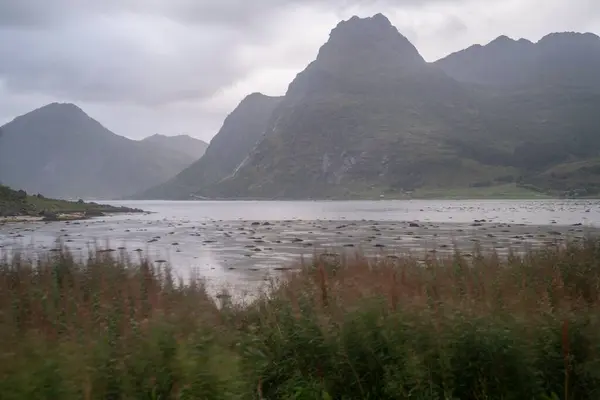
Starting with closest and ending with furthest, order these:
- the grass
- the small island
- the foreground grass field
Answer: the foreground grass field < the small island < the grass

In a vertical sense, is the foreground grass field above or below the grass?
below

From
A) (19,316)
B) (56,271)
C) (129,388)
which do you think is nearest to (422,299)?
(129,388)

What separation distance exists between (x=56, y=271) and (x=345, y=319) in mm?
11526

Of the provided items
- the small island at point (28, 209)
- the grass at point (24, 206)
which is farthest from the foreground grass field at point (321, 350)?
the grass at point (24, 206)

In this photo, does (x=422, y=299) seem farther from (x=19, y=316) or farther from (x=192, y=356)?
(x=19, y=316)

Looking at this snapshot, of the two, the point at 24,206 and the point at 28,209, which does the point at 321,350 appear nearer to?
the point at 28,209

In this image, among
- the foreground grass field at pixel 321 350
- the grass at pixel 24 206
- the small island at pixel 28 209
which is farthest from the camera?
the grass at pixel 24 206

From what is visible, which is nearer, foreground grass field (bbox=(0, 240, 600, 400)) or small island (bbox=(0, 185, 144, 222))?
foreground grass field (bbox=(0, 240, 600, 400))

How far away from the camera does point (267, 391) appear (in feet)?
30.6

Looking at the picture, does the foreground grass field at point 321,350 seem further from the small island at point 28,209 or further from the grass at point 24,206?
the grass at point 24,206

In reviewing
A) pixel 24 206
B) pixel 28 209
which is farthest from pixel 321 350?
pixel 24 206

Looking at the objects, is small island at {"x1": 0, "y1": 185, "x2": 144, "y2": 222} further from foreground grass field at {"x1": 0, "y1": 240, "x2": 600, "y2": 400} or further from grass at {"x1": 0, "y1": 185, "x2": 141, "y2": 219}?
foreground grass field at {"x1": 0, "y1": 240, "x2": 600, "y2": 400}

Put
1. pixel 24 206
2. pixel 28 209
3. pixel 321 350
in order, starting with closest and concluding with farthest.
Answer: pixel 321 350 → pixel 28 209 → pixel 24 206

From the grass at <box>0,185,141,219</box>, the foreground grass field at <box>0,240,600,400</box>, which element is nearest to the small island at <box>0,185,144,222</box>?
the grass at <box>0,185,141,219</box>
